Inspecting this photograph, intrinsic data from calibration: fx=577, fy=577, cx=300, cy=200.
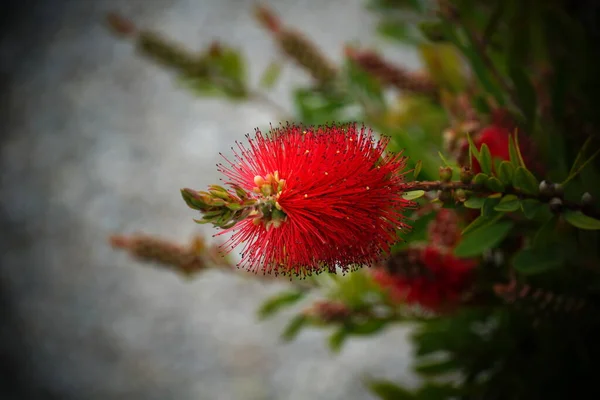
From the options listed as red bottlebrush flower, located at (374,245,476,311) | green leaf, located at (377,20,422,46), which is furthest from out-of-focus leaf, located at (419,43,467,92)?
red bottlebrush flower, located at (374,245,476,311)

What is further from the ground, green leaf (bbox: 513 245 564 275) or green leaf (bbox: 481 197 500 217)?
green leaf (bbox: 481 197 500 217)

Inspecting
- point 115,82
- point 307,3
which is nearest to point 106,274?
point 115,82

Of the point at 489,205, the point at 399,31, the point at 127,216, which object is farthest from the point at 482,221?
the point at 127,216

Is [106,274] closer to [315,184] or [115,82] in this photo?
[115,82]

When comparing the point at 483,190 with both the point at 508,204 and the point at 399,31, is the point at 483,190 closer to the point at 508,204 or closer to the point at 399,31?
the point at 508,204

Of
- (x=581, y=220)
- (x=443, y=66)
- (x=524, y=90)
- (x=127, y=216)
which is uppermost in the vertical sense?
(x=127, y=216)

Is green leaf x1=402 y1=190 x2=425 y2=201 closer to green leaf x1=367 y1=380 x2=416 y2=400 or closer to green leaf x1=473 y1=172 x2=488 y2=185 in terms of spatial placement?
green leaf x1=473 y1=172 x2=488 y2=185
